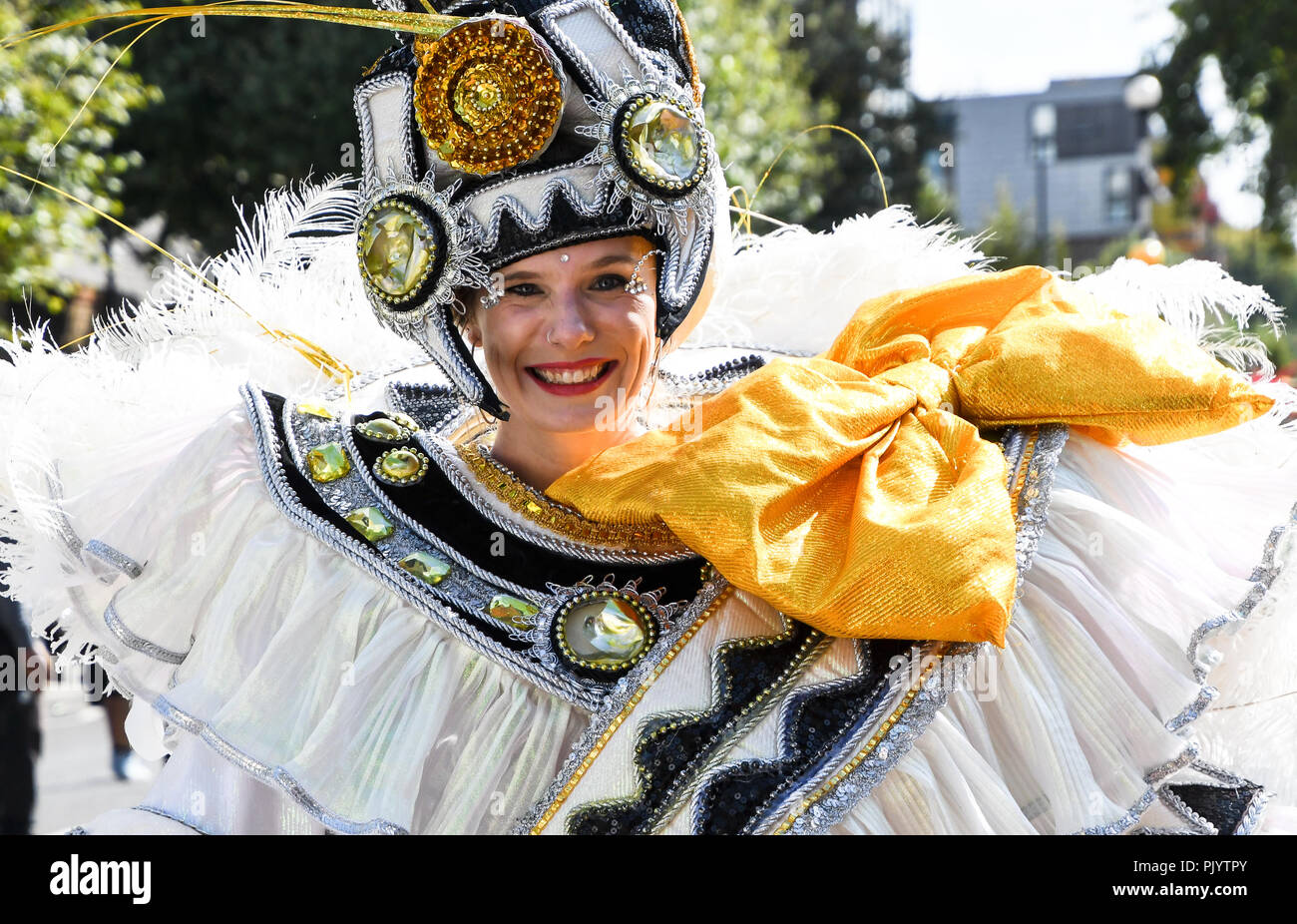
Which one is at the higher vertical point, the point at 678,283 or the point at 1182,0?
the point at 1182,0

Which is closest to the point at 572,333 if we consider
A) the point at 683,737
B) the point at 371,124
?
the point at 371,124

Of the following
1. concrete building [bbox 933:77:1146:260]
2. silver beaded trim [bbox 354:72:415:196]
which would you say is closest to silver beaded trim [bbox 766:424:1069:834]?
silver beaded trim [bbox 354:72:415:196]

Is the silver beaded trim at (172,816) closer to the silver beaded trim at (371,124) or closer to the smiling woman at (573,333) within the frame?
the smiling woman at (573,333)

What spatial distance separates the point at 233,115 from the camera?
10.7 m

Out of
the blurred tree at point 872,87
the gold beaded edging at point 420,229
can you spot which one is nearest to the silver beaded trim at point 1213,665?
the gold beaded edging at point 420,229

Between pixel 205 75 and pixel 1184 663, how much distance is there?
395 inches

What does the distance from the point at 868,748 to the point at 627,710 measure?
1.19ft

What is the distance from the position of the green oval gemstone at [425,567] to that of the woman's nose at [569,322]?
40cm

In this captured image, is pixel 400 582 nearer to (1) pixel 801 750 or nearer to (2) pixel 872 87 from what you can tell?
(1) pixel 801 750

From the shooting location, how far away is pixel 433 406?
2881mm

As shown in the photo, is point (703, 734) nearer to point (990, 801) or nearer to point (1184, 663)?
point (990, 801)

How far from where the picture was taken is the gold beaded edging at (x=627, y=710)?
7.06 ft

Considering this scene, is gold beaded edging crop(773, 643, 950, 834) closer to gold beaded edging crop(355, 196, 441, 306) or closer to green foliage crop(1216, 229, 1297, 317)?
gold beaded edging crop(355, 196, 441, 306)
